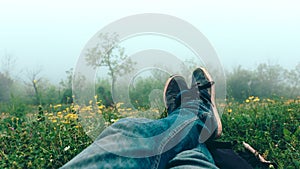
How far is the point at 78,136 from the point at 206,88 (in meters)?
0.85

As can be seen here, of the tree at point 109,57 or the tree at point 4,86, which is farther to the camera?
the tree at point 4,86

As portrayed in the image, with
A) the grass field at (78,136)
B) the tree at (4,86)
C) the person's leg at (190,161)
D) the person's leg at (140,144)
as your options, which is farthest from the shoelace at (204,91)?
the tree at (4,86)

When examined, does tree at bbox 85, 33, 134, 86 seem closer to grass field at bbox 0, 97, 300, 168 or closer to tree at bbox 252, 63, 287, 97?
grass field at bbox 0, 97, 300, 168

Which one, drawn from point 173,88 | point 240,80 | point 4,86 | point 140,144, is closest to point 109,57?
point 173,88

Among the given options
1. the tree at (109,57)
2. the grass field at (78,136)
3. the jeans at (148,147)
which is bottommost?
the grass field at (78,136)

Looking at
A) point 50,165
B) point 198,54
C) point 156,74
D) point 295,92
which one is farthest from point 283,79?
point 50,165

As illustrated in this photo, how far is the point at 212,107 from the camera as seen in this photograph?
7.23 feet

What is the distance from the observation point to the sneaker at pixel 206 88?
216 centimetres

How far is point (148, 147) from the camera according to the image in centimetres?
155

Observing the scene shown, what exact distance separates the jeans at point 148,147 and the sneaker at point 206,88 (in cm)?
39

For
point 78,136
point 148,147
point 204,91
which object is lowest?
point 78,136

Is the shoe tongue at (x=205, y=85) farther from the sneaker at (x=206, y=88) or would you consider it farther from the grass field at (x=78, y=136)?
the grass field at (x=78, y=136)

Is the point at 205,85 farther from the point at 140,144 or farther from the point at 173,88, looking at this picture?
the point at 140,144

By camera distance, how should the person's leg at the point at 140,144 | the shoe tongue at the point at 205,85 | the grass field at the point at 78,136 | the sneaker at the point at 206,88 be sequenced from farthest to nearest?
the shoe tongue at the point at 205,85 → the grass field at the point at 78,136 → the sneaker at the point at 206,88 → the person's leg at the point at 140,144
